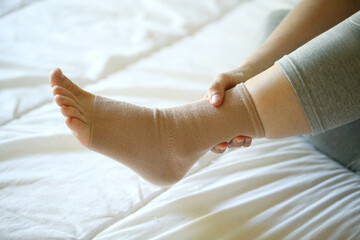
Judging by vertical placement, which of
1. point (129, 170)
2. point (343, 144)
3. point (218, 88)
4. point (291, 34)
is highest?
point (291, 34)

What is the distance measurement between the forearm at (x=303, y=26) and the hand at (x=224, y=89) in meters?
0.05

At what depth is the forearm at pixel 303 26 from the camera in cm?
82

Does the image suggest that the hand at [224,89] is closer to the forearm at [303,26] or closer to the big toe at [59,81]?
the forearm at [303,26]

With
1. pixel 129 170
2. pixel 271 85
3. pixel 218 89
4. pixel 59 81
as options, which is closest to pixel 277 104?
pixel 271 85

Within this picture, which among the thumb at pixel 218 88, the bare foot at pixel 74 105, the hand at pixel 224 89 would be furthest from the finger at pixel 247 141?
the bare foot at pixel 74 105

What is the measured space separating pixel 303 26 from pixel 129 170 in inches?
24.3

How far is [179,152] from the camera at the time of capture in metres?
0.70

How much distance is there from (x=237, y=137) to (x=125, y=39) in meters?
0.65

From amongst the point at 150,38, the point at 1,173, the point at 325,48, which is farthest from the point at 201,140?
the point at 150,38

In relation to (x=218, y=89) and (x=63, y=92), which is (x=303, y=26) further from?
(x=63, y=92)

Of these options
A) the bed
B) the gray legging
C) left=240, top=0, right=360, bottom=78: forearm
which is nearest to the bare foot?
the bed

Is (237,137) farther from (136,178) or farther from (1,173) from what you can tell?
(1,173)

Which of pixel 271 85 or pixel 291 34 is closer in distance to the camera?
pixel 271 85

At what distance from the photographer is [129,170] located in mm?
755
